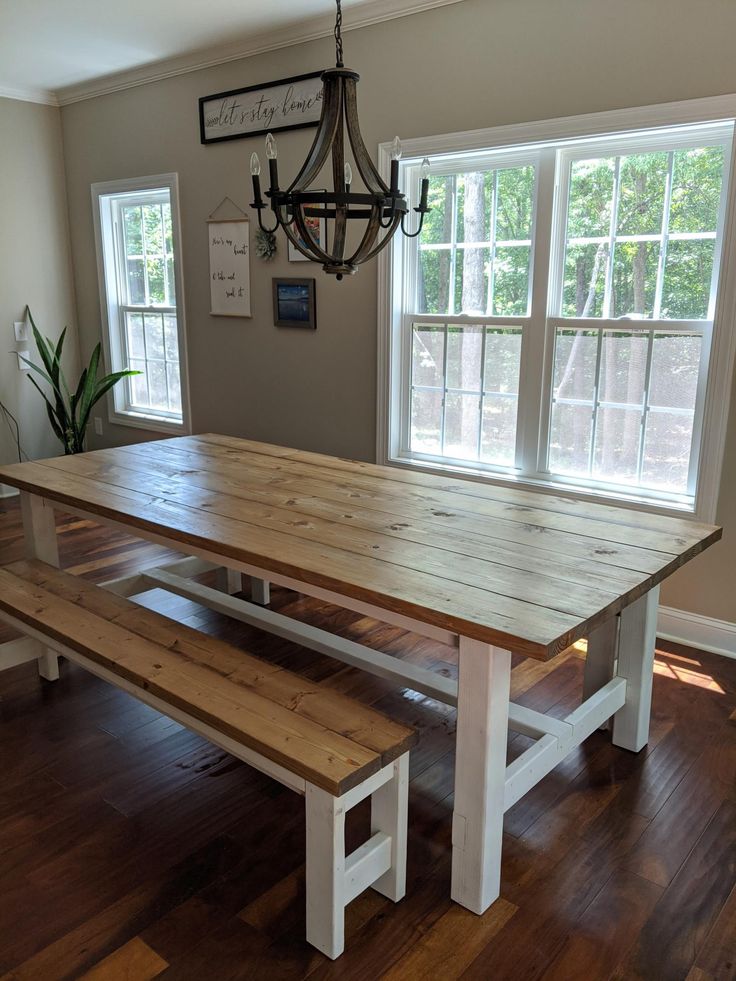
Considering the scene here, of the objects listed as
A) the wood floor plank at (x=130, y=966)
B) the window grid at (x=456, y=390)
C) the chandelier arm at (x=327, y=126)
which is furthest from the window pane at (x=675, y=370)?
the wood floor plank at (x=130, y=966)

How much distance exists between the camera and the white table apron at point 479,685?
1.65 meters

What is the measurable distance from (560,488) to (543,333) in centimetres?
67

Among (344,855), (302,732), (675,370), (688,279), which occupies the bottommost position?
(344,855)

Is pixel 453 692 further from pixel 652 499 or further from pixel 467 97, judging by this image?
pixel 467 97

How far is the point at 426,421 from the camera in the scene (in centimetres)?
382

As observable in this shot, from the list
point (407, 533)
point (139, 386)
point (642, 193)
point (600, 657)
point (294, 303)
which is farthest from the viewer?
point (139, 386)

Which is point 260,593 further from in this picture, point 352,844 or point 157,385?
point 157,385

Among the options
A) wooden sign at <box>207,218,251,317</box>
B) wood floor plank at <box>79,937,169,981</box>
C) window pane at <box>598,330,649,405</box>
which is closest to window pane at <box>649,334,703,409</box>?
window pane at <box>598,330,649,405</box>

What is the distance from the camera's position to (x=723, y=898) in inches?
69.9

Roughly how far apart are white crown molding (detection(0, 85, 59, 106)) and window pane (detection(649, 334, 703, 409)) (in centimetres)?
Result: 430

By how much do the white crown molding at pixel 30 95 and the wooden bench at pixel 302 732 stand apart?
421 centimetres

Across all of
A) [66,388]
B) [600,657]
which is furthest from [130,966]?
[66,388]

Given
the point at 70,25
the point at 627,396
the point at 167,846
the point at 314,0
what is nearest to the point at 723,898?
the point at 167,846

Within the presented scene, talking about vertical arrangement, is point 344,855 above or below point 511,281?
below
